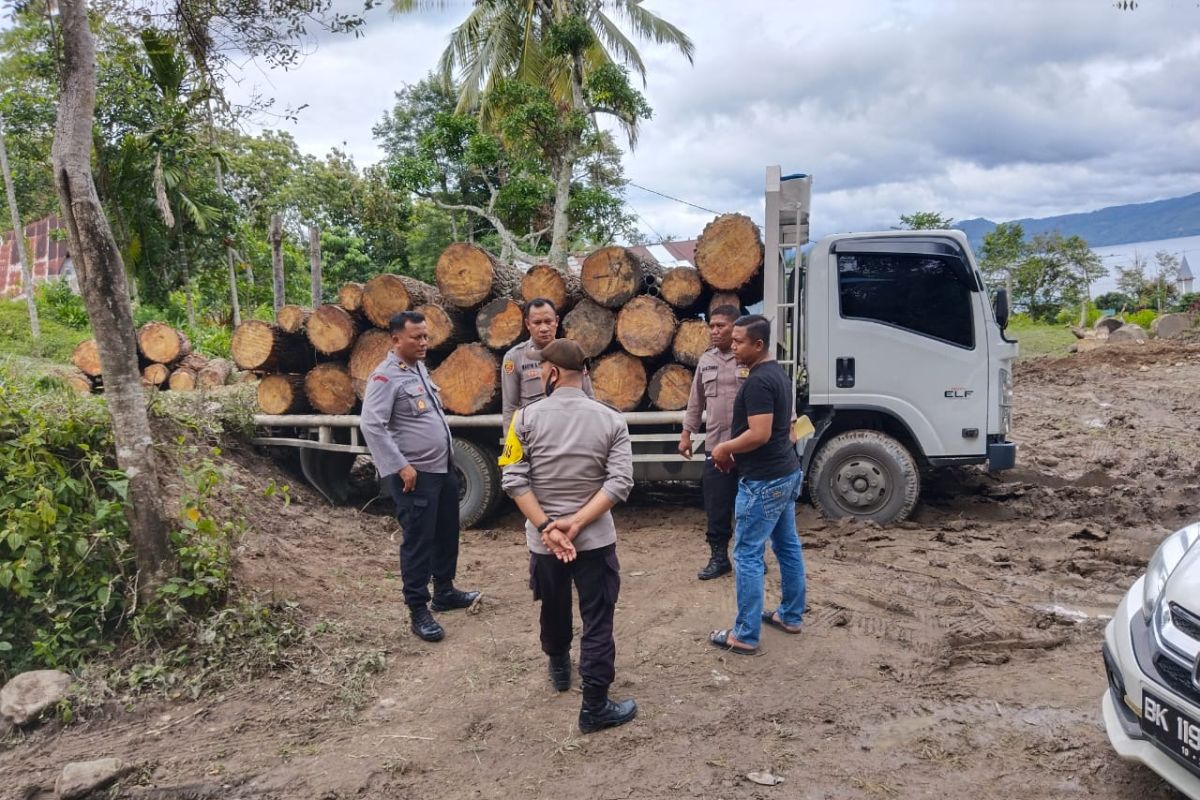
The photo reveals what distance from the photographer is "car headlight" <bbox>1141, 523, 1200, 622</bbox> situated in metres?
2.56

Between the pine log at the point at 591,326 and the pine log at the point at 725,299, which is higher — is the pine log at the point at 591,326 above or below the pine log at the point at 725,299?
below

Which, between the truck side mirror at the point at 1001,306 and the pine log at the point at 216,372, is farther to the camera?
the pine log at the point at 216,372

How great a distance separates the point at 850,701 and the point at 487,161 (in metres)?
13.6

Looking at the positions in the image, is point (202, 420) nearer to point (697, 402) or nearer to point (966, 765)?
point (697, 402)

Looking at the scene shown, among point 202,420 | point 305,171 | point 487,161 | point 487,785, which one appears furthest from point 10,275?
point 487,785

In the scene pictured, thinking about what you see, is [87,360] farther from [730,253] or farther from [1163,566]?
[1163,566]

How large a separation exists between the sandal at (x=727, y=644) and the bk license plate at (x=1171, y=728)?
1775mm

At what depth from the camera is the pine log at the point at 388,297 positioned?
21.0ft

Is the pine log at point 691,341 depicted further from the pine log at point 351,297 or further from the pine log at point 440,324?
the pine log at point 351,297

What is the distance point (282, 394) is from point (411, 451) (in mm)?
3192

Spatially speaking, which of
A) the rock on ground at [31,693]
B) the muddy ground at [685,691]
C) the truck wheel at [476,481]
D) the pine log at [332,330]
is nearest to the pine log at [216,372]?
the pine log at [332,330]

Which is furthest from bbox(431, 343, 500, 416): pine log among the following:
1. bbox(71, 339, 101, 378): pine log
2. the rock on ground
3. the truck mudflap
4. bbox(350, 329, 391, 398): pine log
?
bbox(71, 339, 101, 378): pine log

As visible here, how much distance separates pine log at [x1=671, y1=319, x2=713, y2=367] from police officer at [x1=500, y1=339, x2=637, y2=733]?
2863 millimetres

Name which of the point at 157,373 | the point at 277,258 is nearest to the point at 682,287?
the point at 277,258
